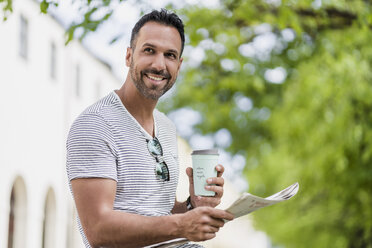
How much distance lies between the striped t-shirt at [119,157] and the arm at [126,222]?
7 cm

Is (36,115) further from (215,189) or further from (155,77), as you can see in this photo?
(215,189)

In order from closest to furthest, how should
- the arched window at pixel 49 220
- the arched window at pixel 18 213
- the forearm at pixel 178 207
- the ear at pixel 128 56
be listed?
the ear at pixel 128 56 < the forearm at pixel 178 207 < the arched window at pixel 18 213 < the arched window at pixel 49 220

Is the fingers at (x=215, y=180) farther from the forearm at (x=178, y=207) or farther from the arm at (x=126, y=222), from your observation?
the forearm at (x=178, y=207)

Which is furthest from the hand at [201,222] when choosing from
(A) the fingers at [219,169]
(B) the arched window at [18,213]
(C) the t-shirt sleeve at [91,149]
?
(B) the arched window at [18,213]

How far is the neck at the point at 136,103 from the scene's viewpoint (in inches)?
121

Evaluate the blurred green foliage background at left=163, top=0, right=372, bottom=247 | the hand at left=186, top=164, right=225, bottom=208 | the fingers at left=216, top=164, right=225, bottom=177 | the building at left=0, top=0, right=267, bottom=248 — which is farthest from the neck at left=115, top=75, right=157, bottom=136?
the building at left=0, top=0, right=267, bottom=248

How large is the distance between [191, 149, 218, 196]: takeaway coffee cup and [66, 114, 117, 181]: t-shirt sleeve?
1.03 feet

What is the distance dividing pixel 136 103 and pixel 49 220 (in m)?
20.3

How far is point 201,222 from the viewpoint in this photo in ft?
8.49

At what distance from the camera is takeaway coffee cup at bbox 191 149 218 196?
2.79 m

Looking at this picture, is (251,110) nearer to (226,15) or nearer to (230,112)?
(230,112)

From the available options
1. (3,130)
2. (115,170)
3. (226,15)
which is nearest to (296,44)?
(226,15)

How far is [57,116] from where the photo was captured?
23312mm

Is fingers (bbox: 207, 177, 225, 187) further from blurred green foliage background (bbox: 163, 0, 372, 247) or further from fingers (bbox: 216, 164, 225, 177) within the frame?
blurred green foliage background (bbox: 163, 0, 372, 247)
